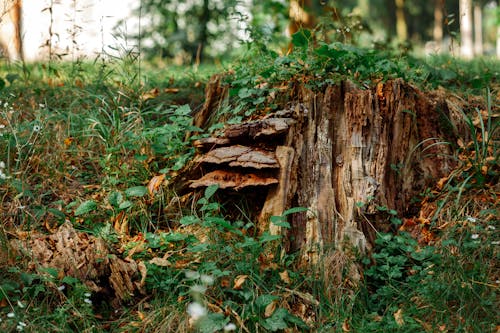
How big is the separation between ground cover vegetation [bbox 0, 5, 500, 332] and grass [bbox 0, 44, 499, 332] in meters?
0.01

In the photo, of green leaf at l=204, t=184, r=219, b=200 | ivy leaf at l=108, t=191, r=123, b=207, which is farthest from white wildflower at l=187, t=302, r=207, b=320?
ivy leaf at l=108, t=191, r=123, b=207

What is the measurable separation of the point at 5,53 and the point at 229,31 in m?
6.60

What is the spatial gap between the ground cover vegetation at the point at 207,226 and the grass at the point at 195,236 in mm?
12

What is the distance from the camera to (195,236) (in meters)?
3.65

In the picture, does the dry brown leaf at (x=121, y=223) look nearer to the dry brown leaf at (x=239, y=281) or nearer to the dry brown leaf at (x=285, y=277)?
the dry brown leaf at (x=239, y=281)

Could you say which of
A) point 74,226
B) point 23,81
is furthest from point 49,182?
point 23,81

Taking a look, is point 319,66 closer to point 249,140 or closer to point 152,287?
point 249,140

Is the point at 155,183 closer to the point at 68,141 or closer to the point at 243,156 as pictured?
the point at 243,156

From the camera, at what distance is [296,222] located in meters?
3.72

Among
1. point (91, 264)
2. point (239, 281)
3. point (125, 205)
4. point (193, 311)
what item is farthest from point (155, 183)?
point (193, 311)

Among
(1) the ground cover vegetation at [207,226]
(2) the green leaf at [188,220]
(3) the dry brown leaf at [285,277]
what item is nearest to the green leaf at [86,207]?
(1) the ground cover vegetation at [207,226]

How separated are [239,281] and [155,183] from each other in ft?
4.18

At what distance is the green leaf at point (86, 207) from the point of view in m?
3.73

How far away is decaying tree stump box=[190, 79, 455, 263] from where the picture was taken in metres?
3.72
